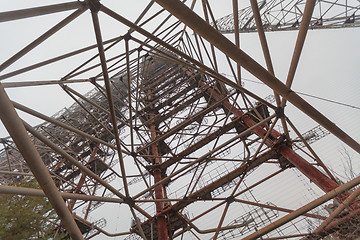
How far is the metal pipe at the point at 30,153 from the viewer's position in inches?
70.6

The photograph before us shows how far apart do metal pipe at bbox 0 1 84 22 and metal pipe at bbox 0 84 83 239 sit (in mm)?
1009

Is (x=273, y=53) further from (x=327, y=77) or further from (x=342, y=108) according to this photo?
(x=342, y=108)

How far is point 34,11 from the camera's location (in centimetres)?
253

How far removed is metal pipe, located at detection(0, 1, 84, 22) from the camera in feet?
7.21

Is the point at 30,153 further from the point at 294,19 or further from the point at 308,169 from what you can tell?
the point at 294,19

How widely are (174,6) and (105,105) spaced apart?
17760 mm

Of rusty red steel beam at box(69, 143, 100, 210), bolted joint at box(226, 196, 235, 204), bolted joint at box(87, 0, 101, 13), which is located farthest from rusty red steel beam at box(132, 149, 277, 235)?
rusty red steel beam at box(69, 143, 100, 210)

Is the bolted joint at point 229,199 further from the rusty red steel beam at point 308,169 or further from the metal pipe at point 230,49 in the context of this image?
the metal pipe at point 230,49

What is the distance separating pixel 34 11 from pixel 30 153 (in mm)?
1828

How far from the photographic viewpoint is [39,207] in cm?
793

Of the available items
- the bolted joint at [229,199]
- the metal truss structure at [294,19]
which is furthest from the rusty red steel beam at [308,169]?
the metal truss structure at [294,19]

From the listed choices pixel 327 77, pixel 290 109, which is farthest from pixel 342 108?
pixel 327 77

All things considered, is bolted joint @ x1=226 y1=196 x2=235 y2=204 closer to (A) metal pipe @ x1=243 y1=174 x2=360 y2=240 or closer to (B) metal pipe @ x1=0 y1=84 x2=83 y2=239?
(A) metal pipe @ x1=243 y1=174 x2=360 y2=240

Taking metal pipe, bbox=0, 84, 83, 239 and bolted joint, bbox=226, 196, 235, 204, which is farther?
bolted joint, bbox=226, 196, 235, 204
